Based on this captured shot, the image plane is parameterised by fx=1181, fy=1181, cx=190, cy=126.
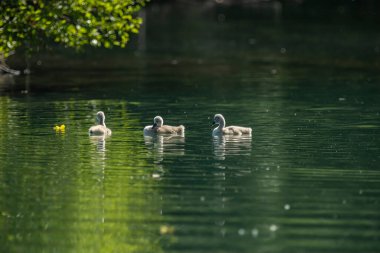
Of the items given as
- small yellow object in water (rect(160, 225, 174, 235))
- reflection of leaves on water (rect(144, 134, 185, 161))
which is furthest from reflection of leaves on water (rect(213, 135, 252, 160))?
small yellow object in water (rect(160, 225, 174, 235))

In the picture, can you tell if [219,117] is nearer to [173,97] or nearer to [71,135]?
[71,135]

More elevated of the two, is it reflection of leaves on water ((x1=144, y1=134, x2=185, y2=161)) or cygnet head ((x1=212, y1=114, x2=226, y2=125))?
cygnet head ((x1=212, y1=114, x2=226, y2=125))

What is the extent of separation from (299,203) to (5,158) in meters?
7.09

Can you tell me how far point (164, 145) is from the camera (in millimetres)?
25156

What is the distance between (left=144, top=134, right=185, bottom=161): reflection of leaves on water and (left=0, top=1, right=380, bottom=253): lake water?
0.06 meters

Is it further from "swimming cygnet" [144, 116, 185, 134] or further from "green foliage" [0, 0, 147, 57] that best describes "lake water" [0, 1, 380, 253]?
"green foliage" [0, 0, 147, 57]

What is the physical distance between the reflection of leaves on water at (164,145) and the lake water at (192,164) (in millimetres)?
65

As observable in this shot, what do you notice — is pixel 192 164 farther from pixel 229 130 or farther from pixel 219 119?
pixel 219 119

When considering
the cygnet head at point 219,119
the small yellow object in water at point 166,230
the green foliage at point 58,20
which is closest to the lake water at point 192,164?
the small yellow object in water at point 166,230

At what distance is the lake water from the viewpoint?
1645cm

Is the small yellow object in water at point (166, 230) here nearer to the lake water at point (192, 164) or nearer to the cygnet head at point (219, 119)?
the lake water at point (192, 164)

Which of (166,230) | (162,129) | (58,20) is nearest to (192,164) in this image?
(162,129)

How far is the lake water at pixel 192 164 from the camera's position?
16.5 m

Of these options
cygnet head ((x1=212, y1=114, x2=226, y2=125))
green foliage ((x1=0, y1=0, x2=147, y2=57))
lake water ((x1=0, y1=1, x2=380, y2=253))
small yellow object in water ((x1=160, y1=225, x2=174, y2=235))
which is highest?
green foliage ((x1=0, y1=0, x2=147, y2=57))
